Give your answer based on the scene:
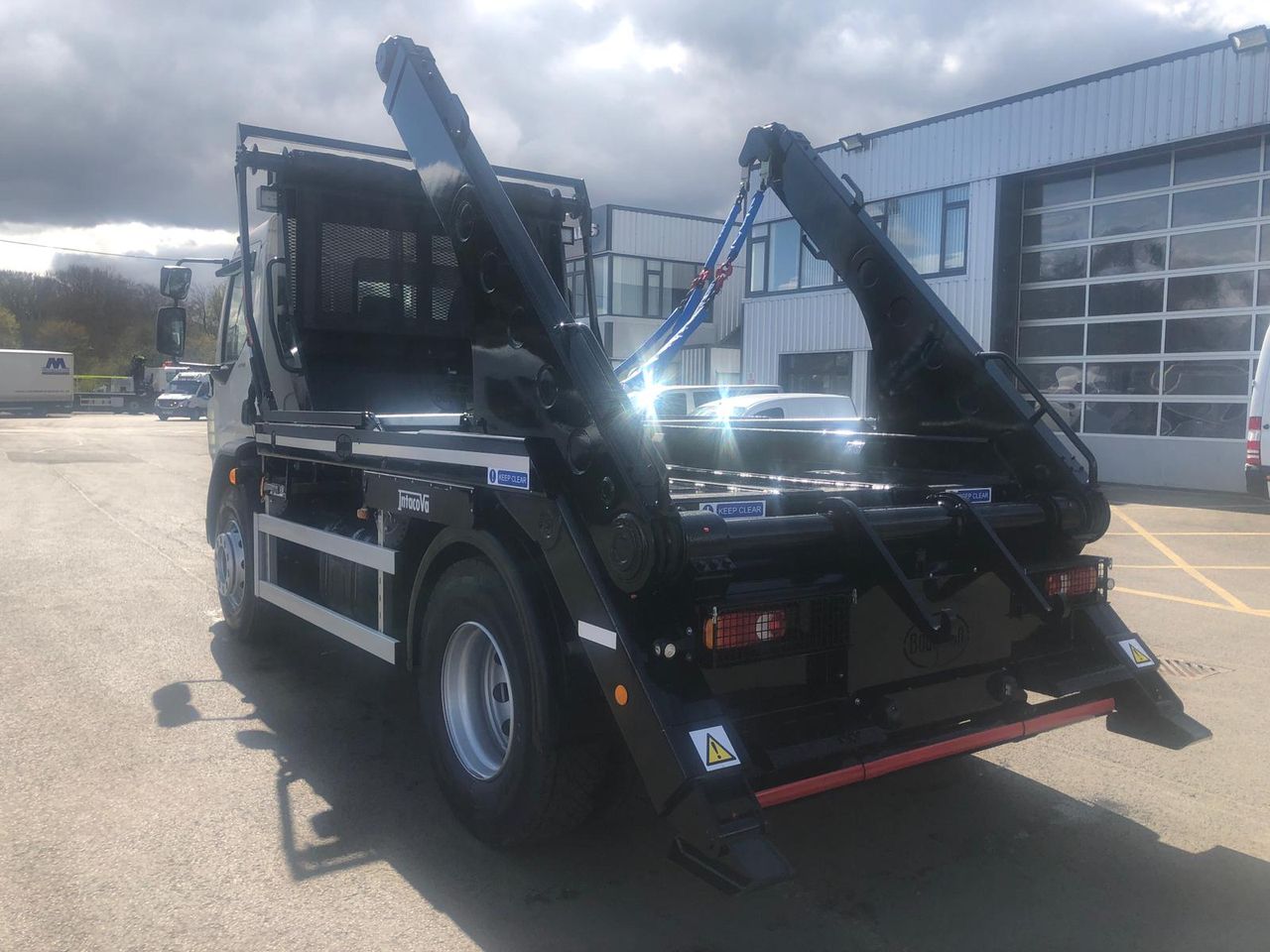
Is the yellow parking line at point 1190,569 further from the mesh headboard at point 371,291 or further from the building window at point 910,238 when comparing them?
the building window at point 910,238

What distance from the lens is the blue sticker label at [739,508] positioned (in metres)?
3.61

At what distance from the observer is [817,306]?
80.1ft

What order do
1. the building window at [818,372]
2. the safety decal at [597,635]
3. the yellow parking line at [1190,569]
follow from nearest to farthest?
the safety decal at [597,635] → the yellow parking line at [1190,569] → the building window at [818,372]

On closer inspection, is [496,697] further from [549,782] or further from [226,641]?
[226,641]

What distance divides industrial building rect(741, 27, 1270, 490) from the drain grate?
12.4m

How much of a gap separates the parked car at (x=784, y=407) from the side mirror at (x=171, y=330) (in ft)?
33.0

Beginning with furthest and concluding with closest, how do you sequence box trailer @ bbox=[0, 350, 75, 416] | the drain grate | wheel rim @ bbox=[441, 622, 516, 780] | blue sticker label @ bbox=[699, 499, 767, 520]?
box trailer @ bbox=[0, 350, 75, 416] → the drain grate → wheel rim @ bbox=[441, 622, 516, 780] → blue sticker label @ bbox=[699, 499, 767, 520]

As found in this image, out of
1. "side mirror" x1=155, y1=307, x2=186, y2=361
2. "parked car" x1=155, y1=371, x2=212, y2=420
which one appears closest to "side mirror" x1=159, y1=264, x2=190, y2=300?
"side mirror" x1=155, y1=307, x2=186, y2=361

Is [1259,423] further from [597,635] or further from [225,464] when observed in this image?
[597,635]

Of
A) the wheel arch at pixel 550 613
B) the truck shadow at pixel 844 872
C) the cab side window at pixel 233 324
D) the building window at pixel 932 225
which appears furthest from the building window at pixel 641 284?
the wheel arch at pixel 550 613

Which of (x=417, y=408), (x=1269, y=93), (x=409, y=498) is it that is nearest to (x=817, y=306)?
(x=1269, y=93)

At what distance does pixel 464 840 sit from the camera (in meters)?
4.00

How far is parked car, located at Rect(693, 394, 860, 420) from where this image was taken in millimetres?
16672

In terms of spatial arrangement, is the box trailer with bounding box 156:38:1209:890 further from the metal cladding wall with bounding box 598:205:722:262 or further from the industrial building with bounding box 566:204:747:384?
the metal cladding wall with bounding box 598:205:722:262
